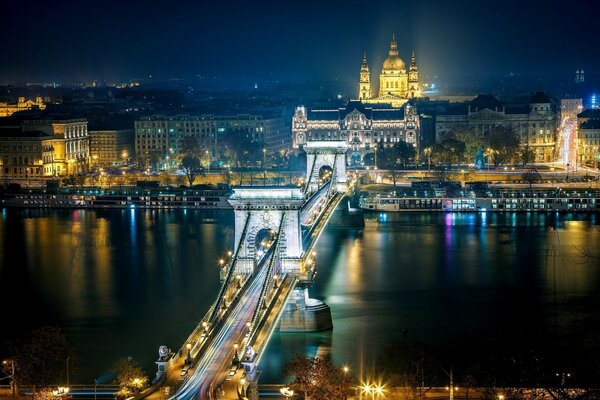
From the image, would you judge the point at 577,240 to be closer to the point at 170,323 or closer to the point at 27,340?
the point at 170,323

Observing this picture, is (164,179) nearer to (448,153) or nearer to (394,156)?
(394,156)

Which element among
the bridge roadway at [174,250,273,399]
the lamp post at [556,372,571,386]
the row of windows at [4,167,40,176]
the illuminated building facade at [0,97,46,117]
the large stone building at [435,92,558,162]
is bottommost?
the lamp post at [556,372,571,386]

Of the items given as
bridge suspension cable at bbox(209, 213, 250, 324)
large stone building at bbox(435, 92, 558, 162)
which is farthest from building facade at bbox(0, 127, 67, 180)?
bridge suspension cable at bbox(209, 213, 250, 324)

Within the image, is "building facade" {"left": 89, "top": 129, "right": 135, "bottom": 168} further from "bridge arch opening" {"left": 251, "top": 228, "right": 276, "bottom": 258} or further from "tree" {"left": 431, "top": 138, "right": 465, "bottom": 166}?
"bridge arch opening" {"left": 251, "top": 228, "right": 276, "bottom": 258}

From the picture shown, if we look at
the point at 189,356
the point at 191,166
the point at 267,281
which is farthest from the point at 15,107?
the point at 189,356

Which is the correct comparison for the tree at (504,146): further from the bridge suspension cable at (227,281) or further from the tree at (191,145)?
the bridge suspension cable at (227,281)

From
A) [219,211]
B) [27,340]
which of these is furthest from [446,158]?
[27,340]
